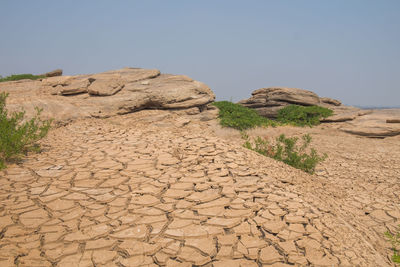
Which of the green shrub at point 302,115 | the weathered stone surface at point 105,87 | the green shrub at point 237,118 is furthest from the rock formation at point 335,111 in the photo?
the weathered stone surface at point 105,87

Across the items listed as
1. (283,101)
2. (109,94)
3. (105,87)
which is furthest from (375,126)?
(105,87)

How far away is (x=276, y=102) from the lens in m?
13.6

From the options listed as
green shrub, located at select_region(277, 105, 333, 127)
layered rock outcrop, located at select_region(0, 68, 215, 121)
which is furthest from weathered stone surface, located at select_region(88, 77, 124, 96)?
green shrub, located at select_region(277, 105, 333, 127)

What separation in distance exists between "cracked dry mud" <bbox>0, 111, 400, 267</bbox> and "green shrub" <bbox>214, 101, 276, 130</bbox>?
15.7 ft

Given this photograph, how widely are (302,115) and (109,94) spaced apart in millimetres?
8101

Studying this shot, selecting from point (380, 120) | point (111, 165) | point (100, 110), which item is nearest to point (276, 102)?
point (380, 120)

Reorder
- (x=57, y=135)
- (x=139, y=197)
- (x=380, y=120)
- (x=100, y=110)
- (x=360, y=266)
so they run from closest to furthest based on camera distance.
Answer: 1. (x=360, y=266)
2. (x=139, y=197)
3. (x=57, y=135)
4. (x=100, y=110)
5. (x=380, y=120)

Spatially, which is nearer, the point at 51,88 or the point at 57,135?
the point at 57,135

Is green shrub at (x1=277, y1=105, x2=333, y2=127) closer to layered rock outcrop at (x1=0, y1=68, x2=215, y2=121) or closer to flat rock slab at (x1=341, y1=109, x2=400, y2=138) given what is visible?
flat rock slab at (x1=341, y1=109, x2=400, y2=138)

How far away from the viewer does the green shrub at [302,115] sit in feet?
38.8

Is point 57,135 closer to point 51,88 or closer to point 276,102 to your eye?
point 51,88

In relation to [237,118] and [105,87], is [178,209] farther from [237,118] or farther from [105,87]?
[237,118]

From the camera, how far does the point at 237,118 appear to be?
10430 mm

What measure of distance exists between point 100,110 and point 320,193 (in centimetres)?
579
